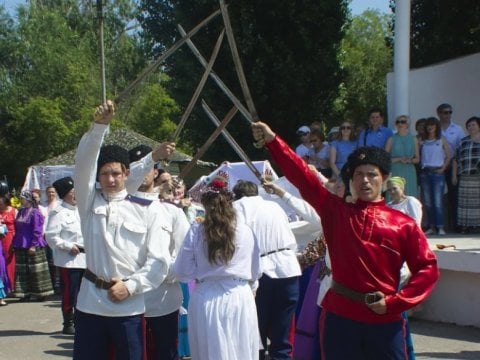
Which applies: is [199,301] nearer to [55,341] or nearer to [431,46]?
[55,341]

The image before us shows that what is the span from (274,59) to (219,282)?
12265 millimetres

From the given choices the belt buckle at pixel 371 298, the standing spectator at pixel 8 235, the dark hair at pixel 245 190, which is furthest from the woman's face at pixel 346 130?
the belt buckle at pixel 371 298

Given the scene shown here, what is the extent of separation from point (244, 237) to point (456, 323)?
14.5ft

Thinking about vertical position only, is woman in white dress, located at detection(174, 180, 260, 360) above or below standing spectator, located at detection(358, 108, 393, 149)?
below

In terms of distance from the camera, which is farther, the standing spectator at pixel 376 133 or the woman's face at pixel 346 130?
the woman's face at pixel 346 130

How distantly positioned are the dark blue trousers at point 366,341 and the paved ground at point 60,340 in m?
3.50

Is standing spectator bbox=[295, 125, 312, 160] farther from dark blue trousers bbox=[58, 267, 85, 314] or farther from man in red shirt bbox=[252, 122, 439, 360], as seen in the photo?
man in red shirt bbox=[252, 122, 439, 360]

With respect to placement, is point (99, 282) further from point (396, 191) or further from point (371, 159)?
point (396, 191)

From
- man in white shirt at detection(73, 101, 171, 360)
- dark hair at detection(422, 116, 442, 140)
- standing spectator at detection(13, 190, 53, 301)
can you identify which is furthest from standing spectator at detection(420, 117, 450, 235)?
man in white shirt at detection(73, 101, 171, 360)

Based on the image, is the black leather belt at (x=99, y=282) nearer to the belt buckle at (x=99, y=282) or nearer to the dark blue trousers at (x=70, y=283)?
the belt buckle at (x=99, y=282)

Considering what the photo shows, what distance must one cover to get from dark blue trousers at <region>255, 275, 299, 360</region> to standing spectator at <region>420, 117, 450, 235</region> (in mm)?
4782

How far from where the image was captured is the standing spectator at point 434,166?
36.8ft

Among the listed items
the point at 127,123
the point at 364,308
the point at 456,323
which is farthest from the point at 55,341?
the point at 127,123

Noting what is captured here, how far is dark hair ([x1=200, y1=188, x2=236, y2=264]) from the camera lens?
574cm
